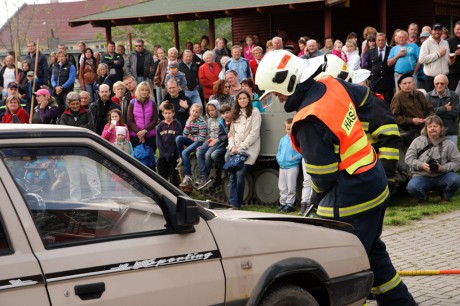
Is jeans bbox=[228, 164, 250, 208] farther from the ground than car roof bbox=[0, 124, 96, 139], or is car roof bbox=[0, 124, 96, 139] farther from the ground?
car roof bbox=[0, 124, 96, 139]

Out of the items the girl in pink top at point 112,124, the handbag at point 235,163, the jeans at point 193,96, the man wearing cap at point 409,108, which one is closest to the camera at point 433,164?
the man wearing cap at point 409,108

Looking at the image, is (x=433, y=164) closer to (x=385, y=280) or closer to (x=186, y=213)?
(x=385, y=280)

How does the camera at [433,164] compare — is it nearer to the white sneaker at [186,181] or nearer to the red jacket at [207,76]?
the white sneaker at [186,181]

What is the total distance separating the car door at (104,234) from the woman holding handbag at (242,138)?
8255 millimetres

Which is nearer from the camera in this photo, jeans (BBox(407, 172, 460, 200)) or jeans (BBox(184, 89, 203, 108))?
jeans (BBox(407, 172, 460, 200))

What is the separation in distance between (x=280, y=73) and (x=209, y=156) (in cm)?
761

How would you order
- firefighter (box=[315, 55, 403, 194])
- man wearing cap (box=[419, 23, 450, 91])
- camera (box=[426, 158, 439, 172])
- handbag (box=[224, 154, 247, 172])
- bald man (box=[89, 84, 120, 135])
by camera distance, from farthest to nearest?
man wearing cap (box=[419, 23, 450, 91]) → bald man (box=[89, 84, 120, 135]) → handbag (box=[224, 154, 247, 172]) → camera (box=[426, 158, 439, 172]) → firefighter (box=[315, 55, 403, 194])

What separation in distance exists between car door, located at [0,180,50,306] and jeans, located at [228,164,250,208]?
9.13 m

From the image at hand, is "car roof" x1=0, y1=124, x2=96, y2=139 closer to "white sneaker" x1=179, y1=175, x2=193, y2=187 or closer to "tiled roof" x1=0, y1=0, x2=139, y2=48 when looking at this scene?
"white sneaker" x1=179, y1=175, x2=193, y2=187

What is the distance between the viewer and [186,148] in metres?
13.9

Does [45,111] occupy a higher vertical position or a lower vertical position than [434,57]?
lower

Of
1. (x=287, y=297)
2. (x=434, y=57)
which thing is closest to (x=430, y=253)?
(x=287, y=297)

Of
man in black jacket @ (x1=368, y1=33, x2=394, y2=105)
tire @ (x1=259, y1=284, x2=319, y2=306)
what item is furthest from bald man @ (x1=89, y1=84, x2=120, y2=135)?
tire @ (x1=259, y1=284, x2=319, y2=306)

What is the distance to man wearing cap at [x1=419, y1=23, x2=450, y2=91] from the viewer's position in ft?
48.8
